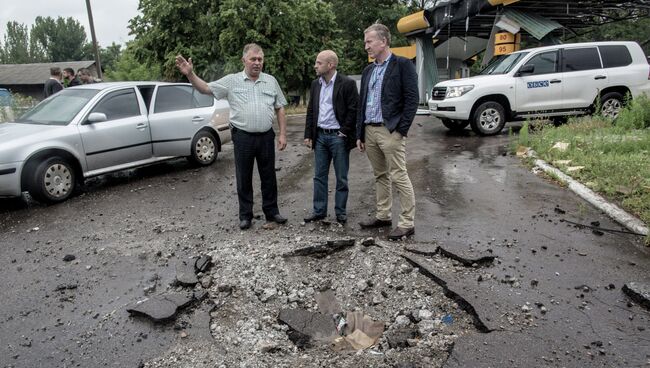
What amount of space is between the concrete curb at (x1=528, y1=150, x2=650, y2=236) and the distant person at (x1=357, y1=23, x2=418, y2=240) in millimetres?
2294

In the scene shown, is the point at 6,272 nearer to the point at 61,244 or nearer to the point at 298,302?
the point at 61,244

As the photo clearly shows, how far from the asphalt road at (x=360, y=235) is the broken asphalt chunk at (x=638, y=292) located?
0.20ft

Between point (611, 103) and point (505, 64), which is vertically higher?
point (505, 64)

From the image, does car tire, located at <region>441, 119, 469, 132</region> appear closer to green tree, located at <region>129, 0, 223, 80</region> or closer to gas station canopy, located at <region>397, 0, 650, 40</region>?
gas station canopy, located at <region>397, 0, 650, 40</region>

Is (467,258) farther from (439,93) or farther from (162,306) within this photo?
(439,93)

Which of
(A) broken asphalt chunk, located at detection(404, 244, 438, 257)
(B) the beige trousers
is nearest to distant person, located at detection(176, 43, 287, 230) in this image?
(B) the beige trousers

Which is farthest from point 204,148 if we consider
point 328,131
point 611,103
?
point 611,103

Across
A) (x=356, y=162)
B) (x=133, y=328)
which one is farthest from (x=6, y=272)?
(x=356, y=162)

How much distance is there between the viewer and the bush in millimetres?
9203

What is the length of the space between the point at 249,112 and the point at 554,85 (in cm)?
850

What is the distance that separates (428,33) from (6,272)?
1665cm

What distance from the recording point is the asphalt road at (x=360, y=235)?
10.2 feet

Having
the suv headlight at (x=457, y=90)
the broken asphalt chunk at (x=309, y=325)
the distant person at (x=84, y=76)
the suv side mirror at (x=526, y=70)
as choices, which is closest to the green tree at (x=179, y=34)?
the distant person at (x=84, y=76)

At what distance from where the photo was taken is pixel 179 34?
22.2m
